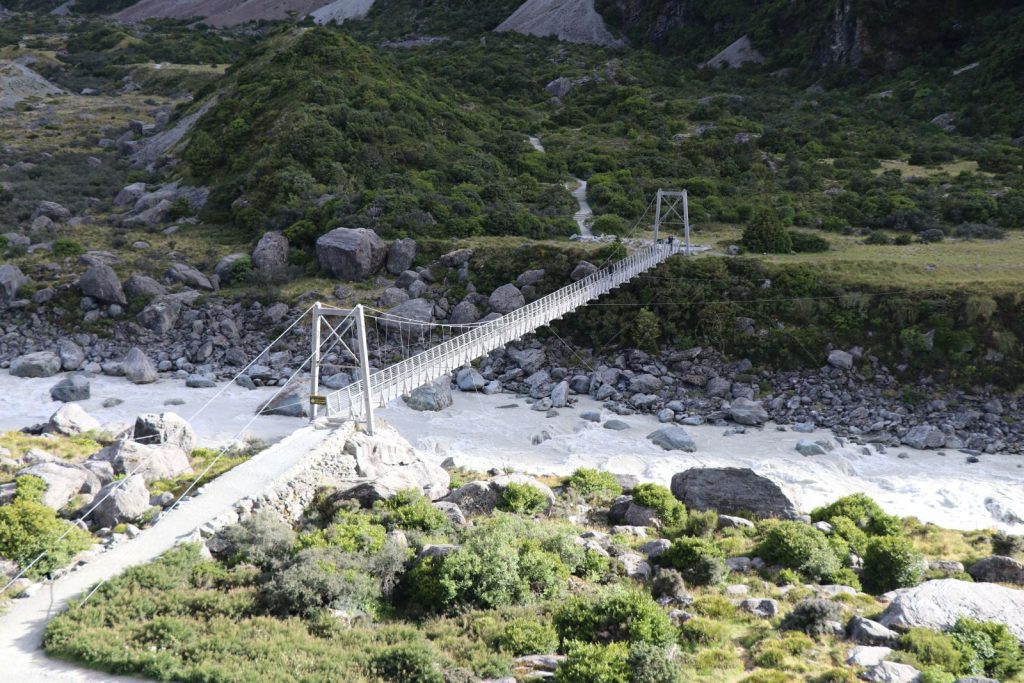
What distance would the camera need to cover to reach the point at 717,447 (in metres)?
24.8

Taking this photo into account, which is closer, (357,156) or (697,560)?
(697,560)

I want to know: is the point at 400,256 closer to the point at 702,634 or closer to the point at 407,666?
the point at 702,634

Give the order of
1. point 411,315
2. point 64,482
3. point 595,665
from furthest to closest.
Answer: point 411,315, point 64,482, point 595,665

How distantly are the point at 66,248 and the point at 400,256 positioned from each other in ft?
50.2

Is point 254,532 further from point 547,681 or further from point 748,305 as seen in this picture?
point 748,305

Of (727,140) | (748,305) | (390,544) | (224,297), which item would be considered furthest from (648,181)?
(390,544)

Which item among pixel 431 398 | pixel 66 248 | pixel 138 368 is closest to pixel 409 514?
pixel 431 398

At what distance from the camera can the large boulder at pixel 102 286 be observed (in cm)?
3422

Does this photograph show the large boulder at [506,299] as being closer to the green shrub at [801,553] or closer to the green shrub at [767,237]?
the green shrub at [767,237]

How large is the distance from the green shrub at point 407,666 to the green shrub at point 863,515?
10.3 meters

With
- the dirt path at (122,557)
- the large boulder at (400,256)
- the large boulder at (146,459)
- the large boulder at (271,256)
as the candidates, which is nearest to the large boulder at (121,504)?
the dirt path at (122,557)

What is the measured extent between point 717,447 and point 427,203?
20180mm

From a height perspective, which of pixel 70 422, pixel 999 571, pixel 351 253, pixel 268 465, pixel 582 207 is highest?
pixel 582 207

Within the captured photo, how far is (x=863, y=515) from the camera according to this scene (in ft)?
58.7
